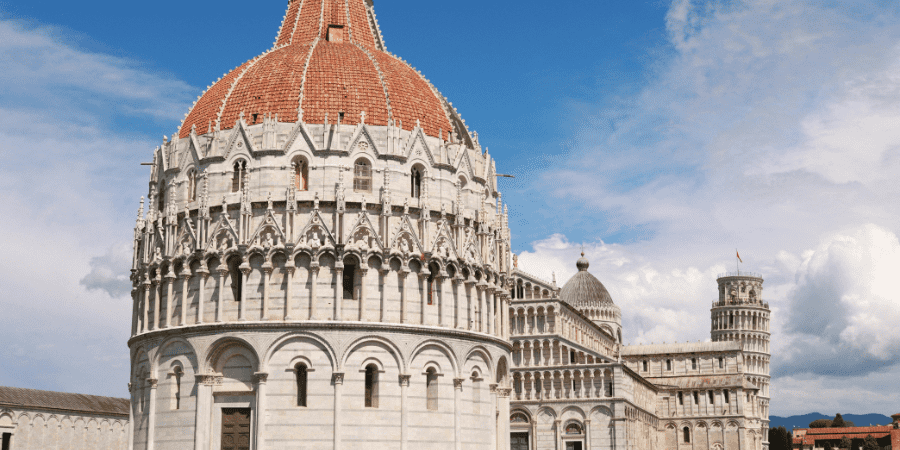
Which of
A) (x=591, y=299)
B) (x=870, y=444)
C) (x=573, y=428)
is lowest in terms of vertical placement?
(x=870, y=444)

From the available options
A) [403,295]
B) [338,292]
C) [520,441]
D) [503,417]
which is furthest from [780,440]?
[338,292]

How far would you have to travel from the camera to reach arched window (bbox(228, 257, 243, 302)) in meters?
49.4

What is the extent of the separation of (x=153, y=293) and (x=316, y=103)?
13.6m

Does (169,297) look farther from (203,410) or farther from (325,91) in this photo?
(325,91)

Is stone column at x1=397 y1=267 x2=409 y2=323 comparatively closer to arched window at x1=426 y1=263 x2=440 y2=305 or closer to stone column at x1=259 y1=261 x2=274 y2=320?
arched window at x1=426 y1=263 x2=440 y2=305

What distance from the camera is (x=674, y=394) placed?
12450cm

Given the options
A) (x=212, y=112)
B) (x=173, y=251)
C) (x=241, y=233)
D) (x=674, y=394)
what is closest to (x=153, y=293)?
(x=173, y=251)

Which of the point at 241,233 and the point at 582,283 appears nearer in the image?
the point at 241,233

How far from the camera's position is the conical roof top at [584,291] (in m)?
132

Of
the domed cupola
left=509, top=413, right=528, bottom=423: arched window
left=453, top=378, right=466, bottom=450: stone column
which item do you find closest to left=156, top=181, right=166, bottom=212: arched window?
left=453, top=378, right=466, bottom=450: stone column

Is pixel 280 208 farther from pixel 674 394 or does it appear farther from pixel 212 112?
pixel 674 394

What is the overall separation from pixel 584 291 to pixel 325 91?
279 ft

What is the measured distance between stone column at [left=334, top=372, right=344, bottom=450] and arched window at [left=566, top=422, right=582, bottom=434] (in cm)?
4903

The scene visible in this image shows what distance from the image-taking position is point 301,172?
51.3 meters
